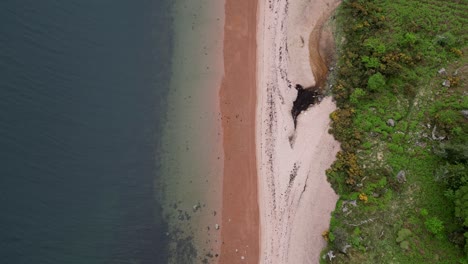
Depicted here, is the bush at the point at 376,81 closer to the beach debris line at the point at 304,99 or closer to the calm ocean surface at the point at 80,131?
the beach debris line at the point at 304,99

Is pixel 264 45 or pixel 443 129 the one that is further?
pixel 264 45

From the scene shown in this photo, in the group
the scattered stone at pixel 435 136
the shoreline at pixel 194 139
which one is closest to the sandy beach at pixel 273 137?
the shoreline at pixel 194 139

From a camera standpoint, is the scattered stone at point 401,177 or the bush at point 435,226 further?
the scattered stone at point 401,177

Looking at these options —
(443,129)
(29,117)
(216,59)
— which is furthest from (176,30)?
(443,129)

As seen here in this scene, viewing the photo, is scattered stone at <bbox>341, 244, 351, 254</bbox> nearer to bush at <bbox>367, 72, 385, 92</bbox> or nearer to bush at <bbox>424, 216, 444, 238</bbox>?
bush at <bbox>424, 216, 444, 238</bbox>

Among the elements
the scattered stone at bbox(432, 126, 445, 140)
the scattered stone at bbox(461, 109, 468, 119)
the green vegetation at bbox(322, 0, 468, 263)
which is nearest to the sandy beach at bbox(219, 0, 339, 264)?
the green vegetation at bbox(322, 0, 468, 263)

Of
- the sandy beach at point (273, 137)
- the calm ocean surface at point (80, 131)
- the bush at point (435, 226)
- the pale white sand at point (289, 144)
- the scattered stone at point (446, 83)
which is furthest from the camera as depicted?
the scattered stone at point (446, 83)

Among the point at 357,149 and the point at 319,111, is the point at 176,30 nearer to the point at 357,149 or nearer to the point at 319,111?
the point at 319,111
